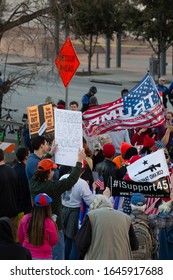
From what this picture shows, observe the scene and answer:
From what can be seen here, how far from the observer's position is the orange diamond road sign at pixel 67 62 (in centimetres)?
1528

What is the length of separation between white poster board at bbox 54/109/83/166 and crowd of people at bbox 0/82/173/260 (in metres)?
0.13

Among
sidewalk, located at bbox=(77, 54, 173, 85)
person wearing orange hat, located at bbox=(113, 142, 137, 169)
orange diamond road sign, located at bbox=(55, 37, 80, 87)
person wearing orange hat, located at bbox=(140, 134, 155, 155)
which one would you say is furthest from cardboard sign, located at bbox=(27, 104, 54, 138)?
sidewalk, located at bbox=(77, 54, 173, 85)

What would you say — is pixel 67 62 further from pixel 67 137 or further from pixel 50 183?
pixel 50 183

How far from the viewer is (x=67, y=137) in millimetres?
10375

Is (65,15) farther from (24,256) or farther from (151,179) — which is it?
(24,256)

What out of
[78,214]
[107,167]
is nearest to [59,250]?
[78,214]

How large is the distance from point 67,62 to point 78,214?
575 centimetres

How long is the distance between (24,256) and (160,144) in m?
6.46

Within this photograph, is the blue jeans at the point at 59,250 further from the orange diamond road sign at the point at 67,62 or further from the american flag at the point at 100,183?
the orange diamond road sign at the point at 67,62

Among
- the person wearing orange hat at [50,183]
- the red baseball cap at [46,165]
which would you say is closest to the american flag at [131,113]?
the person wearing orange hat at [50,183]

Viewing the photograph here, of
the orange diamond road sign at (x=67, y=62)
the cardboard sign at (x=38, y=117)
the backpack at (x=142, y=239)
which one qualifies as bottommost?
the backpack at (x=142, y=239)

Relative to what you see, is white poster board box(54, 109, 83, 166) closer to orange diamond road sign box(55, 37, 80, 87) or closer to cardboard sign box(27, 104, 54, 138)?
cardboard sign box(27, 104, 54, 138)

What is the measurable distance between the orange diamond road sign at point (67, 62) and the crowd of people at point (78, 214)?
3.39m

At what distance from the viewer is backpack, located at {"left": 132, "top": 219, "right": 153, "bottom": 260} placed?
8.32m
